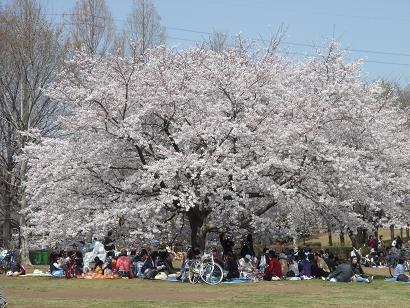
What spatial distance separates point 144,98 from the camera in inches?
930

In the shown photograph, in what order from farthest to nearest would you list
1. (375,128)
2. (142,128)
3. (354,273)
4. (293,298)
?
(375,128), (142,128), (354,273), (293,298)

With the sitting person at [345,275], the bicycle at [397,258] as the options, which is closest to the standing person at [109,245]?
the sitting person at [345,275]

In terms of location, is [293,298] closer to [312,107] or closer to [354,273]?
[354,273]

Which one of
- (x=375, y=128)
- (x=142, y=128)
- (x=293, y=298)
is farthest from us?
(x=375, y=128)

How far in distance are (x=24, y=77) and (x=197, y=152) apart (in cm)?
1338

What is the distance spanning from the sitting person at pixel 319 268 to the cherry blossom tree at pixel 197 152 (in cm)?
136

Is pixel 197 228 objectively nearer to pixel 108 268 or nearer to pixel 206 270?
pixel 108 268

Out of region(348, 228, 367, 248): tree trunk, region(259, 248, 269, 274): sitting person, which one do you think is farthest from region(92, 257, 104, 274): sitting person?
region(348, 228, 367, 248): tree trunk

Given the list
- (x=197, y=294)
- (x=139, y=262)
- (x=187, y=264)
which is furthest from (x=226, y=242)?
(x=197, y=294)

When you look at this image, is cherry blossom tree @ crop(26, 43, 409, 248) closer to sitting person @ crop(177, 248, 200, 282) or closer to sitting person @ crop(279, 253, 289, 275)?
sitting person @ crop(279, 253, 289, 275)

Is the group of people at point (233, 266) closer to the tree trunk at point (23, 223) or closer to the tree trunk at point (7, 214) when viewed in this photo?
the tree trunk at point (23, 223)

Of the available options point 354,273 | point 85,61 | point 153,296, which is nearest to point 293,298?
point 153,296

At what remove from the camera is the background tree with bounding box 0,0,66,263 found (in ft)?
109

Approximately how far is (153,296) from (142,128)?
8.60 meters
